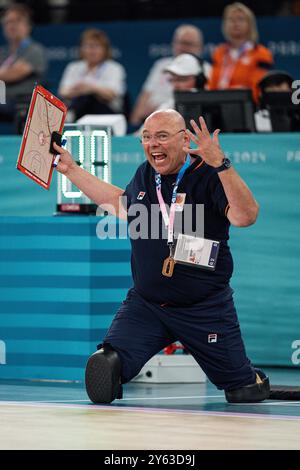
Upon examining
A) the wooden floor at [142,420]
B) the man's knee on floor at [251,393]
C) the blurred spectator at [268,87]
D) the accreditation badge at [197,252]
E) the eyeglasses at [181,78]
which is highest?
the eyeglasses at [181,78]

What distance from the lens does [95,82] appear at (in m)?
13.7

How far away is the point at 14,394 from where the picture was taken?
820 centimetres

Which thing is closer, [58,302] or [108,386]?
[108,386]

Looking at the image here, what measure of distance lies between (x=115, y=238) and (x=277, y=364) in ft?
5.68

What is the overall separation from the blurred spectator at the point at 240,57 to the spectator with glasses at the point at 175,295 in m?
4.55

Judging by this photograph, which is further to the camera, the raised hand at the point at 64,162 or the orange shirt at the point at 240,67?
the orange shirt at the point at 240,67

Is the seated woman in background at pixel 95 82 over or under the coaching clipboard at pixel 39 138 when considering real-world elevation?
over

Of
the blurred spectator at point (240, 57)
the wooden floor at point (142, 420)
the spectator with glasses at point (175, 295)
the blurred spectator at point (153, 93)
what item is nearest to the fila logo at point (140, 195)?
the spectator with glasses at point (175, 295)

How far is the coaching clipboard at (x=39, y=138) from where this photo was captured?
7.88m

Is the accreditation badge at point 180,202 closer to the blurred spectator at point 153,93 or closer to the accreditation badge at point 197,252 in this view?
the accreditation badge at point 197,252

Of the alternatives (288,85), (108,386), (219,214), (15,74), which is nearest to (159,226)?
(219,214)

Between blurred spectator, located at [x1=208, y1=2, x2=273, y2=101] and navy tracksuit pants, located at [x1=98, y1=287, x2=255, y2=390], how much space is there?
4748mm

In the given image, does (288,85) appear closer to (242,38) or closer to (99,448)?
(242,38)

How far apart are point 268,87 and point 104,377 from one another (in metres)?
3.95
